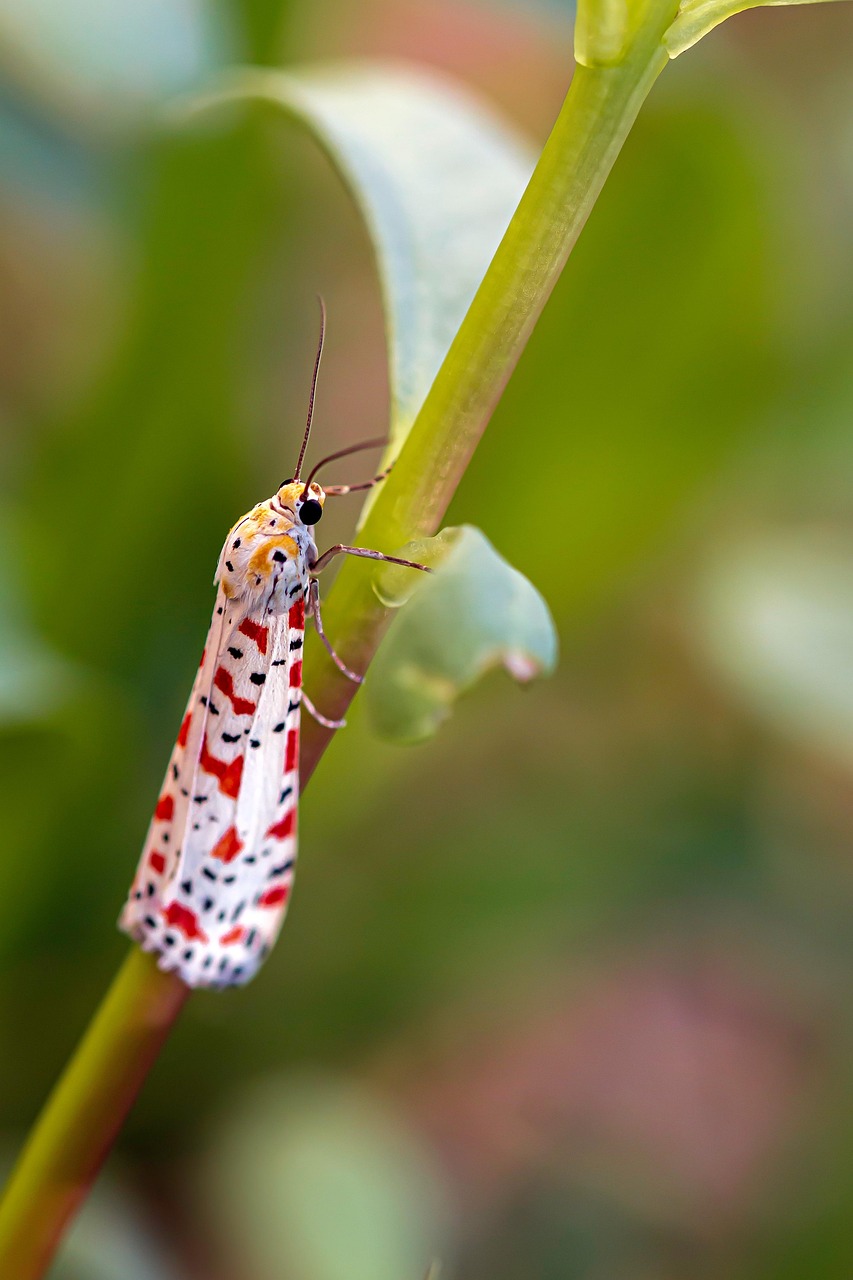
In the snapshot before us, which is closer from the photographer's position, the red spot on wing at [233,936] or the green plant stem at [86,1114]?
the green plant stem at [86,1114]

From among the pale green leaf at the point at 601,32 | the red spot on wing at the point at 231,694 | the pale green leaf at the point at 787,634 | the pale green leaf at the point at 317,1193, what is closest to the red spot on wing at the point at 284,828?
the red spot on wing at the point at 231,694

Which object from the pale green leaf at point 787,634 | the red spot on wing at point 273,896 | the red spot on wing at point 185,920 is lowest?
the red spot on wing at point 185,920

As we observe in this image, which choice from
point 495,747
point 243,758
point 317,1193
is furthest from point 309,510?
point 495,747

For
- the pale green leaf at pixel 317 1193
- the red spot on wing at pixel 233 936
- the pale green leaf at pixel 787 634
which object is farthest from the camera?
the pale green leaf at pixel 787 634

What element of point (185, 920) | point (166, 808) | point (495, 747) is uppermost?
point (495, 747)

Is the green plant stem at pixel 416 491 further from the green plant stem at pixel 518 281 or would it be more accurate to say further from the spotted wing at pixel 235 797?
the spotted wing at pixel 235 797

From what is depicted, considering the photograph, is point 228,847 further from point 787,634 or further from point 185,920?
point 787,634

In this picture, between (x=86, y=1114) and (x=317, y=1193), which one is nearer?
(x=86, y=1114)
